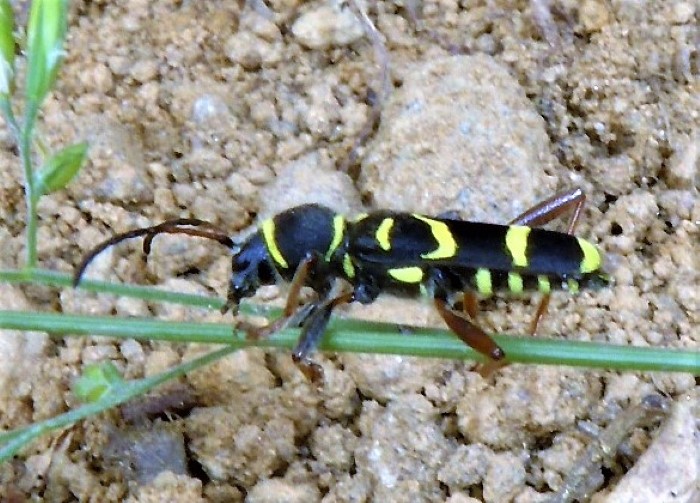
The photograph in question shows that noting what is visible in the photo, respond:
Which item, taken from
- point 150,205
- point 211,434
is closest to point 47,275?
point 211,434

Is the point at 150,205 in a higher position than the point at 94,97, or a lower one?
→ lower

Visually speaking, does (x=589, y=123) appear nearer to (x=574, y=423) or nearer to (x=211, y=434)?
(x=574, y=423)

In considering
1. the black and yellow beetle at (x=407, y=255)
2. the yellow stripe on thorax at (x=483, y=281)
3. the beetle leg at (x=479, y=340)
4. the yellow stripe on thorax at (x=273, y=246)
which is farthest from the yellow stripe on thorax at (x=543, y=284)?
the yellow stripe on thorax at (x=273, y=246)

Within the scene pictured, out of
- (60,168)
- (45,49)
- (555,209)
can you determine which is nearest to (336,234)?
(555,209)

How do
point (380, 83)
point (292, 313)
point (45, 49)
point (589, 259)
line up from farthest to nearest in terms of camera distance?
point (380, 83)
point (589, 259)
point (292, 313)
point (45, 49)

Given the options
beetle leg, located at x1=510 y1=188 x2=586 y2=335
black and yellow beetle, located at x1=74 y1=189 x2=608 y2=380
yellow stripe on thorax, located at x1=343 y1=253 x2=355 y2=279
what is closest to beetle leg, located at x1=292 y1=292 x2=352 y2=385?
black and yellow beetle, located at x1=74 y1=189 x2=608 y2=380

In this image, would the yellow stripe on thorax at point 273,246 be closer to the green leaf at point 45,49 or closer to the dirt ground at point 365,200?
the dirt ground at point 365,200

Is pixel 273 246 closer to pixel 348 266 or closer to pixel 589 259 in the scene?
pixel 348 266
